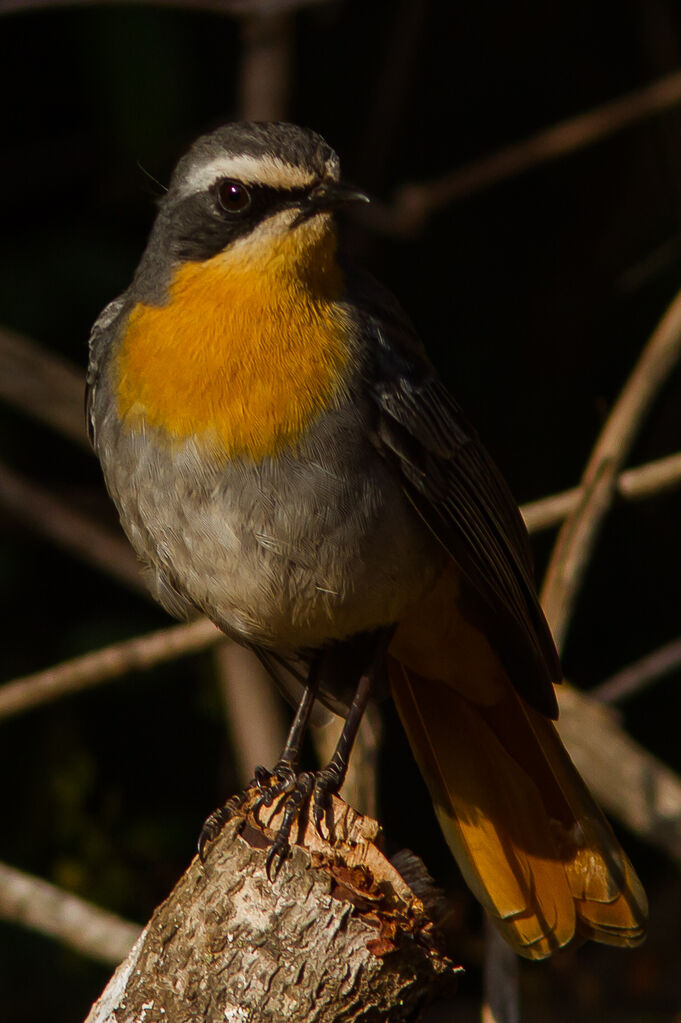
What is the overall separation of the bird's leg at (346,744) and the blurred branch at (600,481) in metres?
0.51

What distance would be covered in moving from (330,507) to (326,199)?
0.70 meters

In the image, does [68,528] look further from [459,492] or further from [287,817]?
[287,817]

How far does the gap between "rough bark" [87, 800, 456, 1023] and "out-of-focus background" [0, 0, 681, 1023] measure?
1.95m

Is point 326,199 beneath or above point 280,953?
above

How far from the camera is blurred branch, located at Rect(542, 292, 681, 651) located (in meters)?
3.90

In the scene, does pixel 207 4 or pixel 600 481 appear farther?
pixel 207 4

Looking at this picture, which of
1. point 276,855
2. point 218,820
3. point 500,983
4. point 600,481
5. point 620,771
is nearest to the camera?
point 276,855

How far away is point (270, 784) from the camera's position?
3.38 metres

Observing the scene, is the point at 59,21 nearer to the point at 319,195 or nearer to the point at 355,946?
the point at 319,195

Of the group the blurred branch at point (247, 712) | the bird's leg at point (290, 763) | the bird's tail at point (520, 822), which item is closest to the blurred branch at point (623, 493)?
the bird's tail at point (520, 822)

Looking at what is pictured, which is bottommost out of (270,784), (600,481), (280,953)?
(280,953)

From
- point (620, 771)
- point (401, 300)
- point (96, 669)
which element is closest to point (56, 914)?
point (96, 669)

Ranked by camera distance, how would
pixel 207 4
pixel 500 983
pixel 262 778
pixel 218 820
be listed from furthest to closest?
pixel 207 4
pixel 500 983
pixel 262 778
pixel 218 820

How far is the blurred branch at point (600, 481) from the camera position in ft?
12.8
